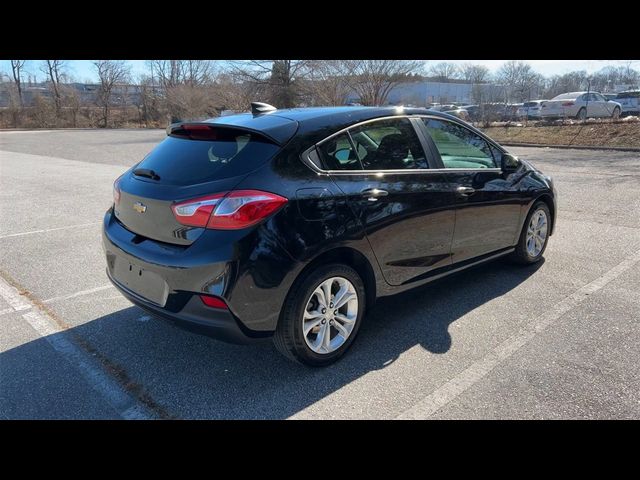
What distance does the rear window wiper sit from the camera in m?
3.04

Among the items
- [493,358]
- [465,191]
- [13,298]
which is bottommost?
[13,298]

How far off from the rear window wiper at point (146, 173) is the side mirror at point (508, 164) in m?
3.13

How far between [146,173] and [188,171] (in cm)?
40

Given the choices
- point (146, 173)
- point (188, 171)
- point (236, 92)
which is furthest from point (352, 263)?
point (236, 92)

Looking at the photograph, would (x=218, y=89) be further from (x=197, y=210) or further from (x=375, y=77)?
(x=197, y=210)

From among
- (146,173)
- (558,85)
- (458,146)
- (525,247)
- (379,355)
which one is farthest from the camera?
(558,85)

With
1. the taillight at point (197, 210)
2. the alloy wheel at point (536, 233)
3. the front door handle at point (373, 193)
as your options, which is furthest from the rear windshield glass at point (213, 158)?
the alloy wheel at point (536, 233)

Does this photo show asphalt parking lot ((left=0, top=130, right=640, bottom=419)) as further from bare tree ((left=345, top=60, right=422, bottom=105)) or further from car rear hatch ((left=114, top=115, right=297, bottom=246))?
bare tree ((left=345, top=60, right=422, bottom=105))

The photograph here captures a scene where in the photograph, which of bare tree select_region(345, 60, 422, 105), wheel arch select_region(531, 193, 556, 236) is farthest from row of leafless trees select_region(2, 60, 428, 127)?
wheel arch select_region(531, 193, 556, 236)

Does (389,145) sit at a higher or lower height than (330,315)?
higher

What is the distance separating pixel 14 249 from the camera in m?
5.71

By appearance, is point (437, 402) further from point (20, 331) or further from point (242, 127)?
point (20, 331)

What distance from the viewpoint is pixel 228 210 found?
264cm

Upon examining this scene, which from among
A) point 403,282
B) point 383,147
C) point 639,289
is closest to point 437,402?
point 403,282
